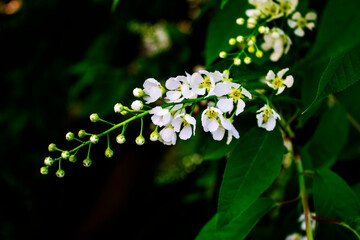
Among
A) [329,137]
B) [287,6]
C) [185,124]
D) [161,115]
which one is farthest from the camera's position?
[329,137]

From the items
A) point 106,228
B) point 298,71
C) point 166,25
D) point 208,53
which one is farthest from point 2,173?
point 298,71

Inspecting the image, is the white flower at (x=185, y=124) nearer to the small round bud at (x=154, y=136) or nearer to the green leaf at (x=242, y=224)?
the small round bud at (x=154, y=136)

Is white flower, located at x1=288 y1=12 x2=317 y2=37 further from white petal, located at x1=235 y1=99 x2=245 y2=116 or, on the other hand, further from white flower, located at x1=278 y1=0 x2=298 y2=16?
white petal, located at x1=235 y1=99 x2=245 y2=116

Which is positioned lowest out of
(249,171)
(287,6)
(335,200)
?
(335,200)

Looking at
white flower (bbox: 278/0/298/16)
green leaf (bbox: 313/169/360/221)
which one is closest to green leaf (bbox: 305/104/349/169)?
green leaf (bbox: 313/169/360/221)

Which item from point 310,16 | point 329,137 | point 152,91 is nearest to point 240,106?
point 152,91

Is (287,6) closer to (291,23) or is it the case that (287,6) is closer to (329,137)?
(291,23)
